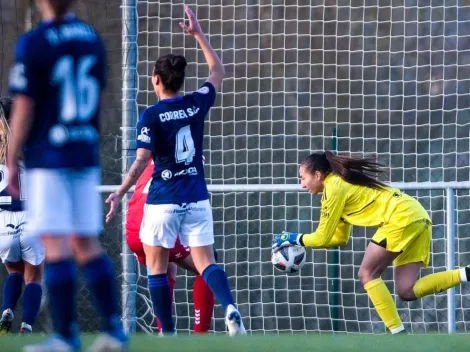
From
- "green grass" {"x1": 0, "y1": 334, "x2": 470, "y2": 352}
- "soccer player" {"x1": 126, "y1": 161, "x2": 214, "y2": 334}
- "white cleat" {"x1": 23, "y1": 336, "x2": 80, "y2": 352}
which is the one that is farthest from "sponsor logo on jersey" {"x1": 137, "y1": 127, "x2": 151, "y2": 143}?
"white cleat" {"x1": 23, "y1": 336, "x2": 80, "y2": 352}

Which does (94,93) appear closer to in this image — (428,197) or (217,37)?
(428,197)

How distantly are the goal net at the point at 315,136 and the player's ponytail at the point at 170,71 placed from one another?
338cm

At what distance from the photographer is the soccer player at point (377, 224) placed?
7328mm

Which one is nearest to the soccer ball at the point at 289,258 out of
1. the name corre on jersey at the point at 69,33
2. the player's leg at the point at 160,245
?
the player's leg at the point at 160,245

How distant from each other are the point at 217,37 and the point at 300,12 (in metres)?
1.44

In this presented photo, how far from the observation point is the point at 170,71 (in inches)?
251

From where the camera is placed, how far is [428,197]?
33.2 ft

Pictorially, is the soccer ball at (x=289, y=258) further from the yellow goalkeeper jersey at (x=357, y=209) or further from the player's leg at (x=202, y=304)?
the player's leg at (x=202, y=304)

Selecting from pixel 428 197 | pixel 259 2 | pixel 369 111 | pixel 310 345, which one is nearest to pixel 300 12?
pixel 259 2

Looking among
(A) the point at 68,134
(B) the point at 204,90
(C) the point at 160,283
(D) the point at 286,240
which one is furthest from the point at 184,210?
(A) the point at 68,134

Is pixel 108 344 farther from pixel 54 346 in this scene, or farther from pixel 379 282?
pixel 379 282

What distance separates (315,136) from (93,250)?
5902 mm

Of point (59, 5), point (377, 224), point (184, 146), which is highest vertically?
point (59, 5)

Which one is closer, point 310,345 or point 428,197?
point 310,345
